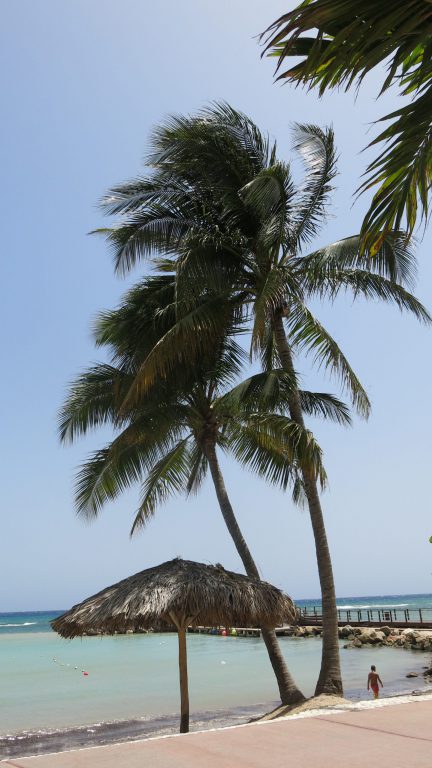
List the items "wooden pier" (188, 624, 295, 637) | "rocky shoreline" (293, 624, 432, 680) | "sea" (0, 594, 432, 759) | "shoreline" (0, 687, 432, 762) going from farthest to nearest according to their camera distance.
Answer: "wooden pier" (188, 624, 295, 637)
"rocky shoreline" (293, 624, 432, 680)
"sea" (0, 594, 432, 759)
"shoreline" (0, 687, 432, 762)

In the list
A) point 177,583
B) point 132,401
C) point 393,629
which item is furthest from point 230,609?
point 393,629

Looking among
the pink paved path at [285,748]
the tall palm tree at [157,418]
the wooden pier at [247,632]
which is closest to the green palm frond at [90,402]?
the tall palm tree at [157,418]

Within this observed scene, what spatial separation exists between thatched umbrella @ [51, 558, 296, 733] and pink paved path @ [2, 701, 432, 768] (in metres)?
3.86

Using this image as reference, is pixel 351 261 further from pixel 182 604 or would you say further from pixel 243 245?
pixel 182 604

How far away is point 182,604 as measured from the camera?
9.53 m

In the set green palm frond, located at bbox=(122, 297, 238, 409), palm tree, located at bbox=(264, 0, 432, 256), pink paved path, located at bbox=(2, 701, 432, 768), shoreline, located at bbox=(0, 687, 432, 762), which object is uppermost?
green palm frond, located at bbox=(122, 297, 238, 409)

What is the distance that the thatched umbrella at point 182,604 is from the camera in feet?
31.4

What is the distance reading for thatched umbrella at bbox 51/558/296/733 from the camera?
9.57 metres

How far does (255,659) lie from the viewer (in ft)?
99.1

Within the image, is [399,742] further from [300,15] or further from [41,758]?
[300,15]

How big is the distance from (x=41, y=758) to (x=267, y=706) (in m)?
13.4

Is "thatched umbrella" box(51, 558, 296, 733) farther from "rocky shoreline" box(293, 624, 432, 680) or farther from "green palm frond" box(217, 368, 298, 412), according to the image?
"rocky shoreline" box(293, 624, 432, 680)

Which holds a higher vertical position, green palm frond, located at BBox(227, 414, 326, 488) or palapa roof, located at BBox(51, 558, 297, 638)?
green palm frond, located at BBox(227, 414, 326, 488)

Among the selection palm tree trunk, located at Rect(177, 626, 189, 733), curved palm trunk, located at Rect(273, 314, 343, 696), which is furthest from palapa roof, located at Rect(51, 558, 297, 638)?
curved palm trunk, located at Rect(273, 314, 343, 696)
